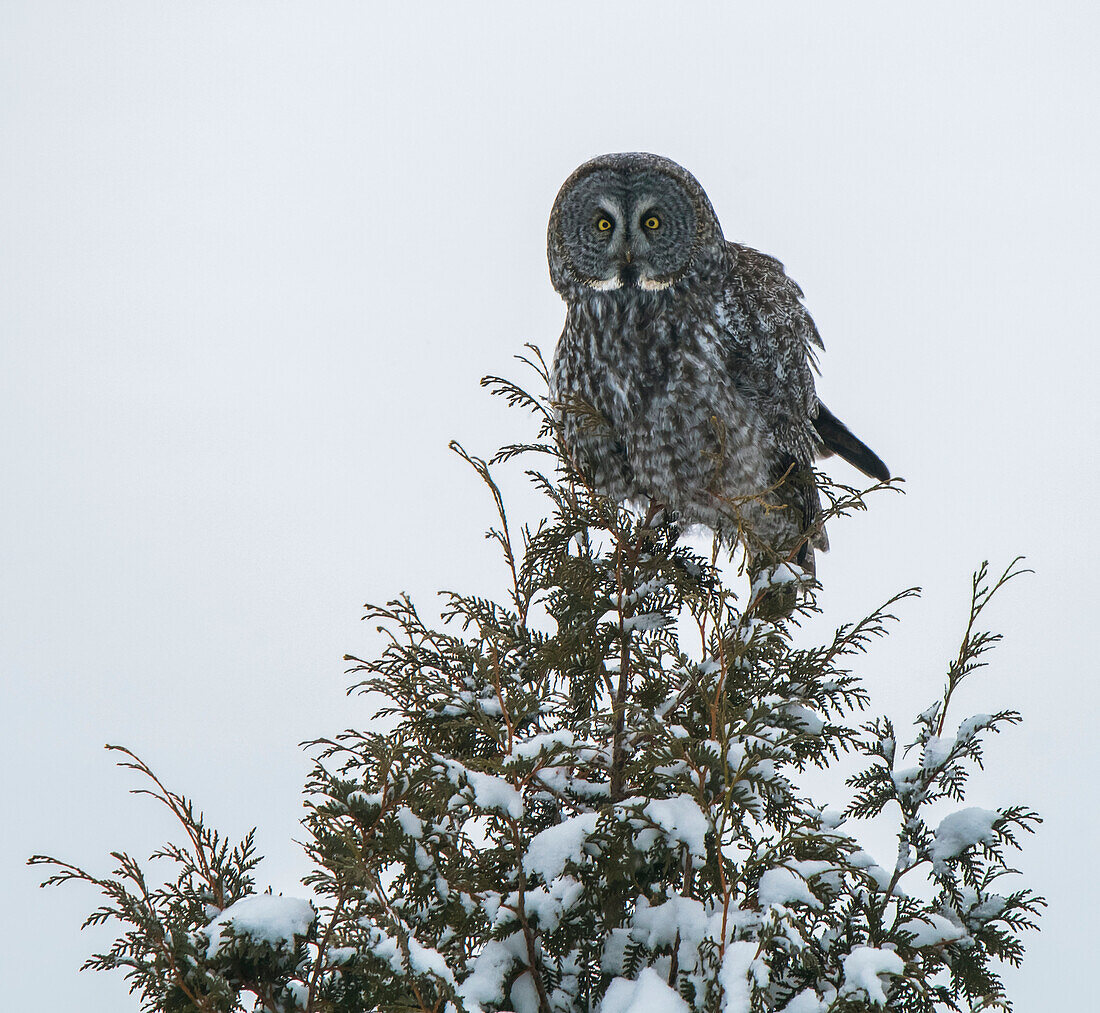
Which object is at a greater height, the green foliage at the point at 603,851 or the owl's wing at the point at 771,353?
the owl's wing at the point at 771,353

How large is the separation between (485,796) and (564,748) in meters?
0.25

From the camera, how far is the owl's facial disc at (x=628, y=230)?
16.3ft

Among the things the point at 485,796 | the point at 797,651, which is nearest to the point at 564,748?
the point at 485,796

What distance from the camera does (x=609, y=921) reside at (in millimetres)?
3016

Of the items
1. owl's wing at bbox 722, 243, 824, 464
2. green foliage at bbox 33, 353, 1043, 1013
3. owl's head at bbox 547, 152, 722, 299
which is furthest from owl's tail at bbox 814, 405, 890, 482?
green foliage at bbox 33, 353, 1043, 1013

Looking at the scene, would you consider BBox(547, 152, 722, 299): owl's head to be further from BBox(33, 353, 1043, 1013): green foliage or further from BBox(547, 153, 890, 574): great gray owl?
BBox(33, 353, 1043, 1013): green foliage

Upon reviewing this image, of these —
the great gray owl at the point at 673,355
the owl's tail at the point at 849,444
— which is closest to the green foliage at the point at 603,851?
the great gray owl at the point at 673,355

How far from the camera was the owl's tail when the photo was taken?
5.77 m

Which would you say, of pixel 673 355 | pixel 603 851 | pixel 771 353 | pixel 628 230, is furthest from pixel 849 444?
pixel 603 851

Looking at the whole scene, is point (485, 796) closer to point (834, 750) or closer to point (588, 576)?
point (588, 576)

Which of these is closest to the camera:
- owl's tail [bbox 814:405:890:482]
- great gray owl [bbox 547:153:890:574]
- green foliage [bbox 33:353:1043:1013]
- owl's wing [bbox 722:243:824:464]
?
green foliage [bbox 33:353:1043:1013]

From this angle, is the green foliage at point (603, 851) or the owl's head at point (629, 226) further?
the owl's head at point (629, 226)

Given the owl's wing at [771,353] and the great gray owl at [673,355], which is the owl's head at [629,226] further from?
the owl's wing at [771,353]

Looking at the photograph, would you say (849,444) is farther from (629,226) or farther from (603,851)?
(603,851)
